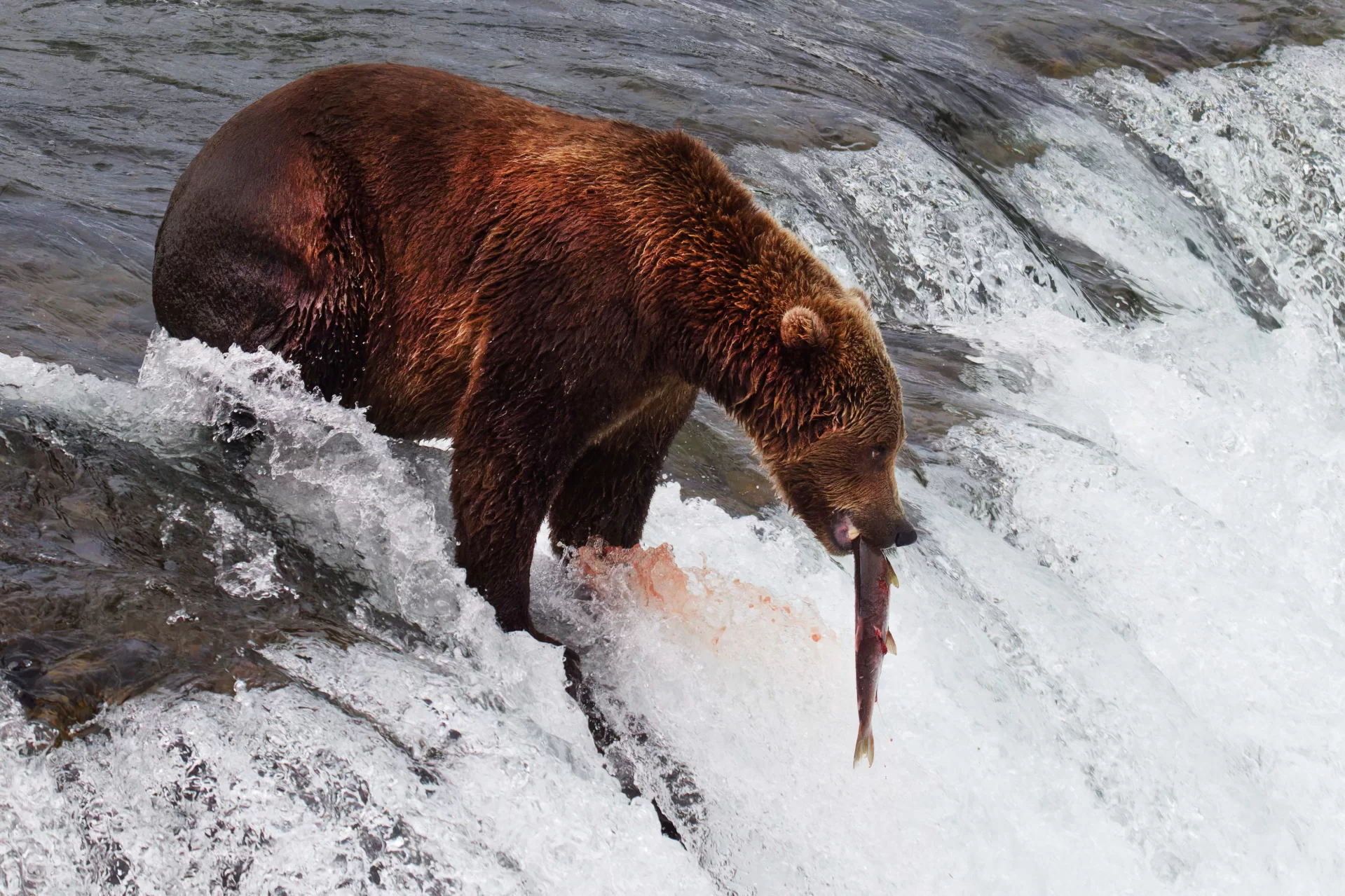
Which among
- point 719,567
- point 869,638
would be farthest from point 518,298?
point 719,567

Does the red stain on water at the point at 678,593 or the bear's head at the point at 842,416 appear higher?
the bear's head at the point at 842,416

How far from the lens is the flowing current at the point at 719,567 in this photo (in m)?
3.48

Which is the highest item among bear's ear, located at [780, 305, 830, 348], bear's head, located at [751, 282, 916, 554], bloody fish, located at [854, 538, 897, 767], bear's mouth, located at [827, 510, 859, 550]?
bear's ear, located at [780, 305, 830, 348]

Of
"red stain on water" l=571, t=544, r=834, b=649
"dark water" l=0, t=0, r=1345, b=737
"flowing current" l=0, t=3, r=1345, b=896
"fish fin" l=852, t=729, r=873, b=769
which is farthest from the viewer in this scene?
"red stain on water" l=571, t=544, r=834, b=649

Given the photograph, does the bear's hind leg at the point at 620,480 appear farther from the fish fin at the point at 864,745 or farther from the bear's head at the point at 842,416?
the fish fin at the point at 864,745

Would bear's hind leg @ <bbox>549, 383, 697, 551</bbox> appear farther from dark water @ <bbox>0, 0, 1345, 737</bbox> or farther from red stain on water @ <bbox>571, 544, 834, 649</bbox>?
dark water @ <bbox>0, 0, 1345, 737</bbox>

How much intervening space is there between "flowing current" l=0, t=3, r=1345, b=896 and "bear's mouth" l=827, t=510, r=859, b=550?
0.80 m

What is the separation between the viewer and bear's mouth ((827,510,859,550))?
432 centimetres

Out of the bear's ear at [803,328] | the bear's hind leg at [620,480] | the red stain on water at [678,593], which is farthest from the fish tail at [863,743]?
the bear's hind leg at [620,480]

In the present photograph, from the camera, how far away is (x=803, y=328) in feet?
13.5

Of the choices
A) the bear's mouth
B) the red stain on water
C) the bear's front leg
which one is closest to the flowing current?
the red stain on water

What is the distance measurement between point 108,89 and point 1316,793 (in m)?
8.36

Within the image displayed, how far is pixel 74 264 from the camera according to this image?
6801 mm

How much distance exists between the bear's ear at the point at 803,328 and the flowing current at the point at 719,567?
1.26m
